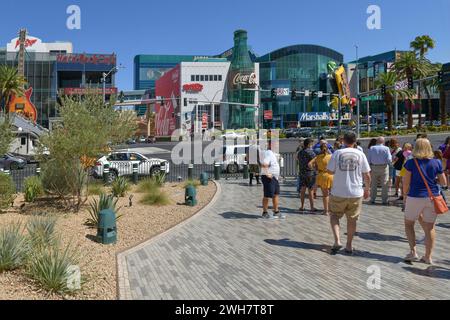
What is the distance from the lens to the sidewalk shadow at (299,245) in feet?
22.8

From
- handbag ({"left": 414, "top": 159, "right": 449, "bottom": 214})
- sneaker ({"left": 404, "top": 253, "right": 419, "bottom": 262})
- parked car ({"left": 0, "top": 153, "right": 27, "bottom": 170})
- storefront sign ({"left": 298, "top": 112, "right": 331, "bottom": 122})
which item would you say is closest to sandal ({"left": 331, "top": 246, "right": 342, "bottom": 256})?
sneaker ({"left": 404, "top": 253, "right": 419, "bottom": 262})

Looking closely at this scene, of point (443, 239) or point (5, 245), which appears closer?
point (5, 245)

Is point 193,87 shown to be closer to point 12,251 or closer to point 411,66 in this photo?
point 411,66

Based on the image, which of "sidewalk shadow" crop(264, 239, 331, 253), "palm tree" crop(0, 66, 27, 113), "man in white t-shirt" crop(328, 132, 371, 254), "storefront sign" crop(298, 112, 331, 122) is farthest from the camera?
"storefront sign" crop(298, 112, 331, 122)

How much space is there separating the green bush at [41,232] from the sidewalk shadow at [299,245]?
3.62m

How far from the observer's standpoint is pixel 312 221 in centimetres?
919

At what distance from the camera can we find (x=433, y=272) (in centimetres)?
570

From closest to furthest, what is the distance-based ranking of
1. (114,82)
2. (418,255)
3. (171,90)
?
(418,255)
(114,82)
(171,90)

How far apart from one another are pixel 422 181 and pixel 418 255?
1293mm

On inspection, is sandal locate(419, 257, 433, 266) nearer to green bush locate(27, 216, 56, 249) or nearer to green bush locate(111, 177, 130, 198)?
green bush locate(27, 216, 56, 249)

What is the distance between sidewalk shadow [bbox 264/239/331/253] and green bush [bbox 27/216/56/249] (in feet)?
11.9

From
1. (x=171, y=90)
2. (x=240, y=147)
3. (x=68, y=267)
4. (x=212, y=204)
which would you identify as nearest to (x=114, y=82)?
(x=171, y=90)

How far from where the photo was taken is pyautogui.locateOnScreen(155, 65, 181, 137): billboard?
93375mm
